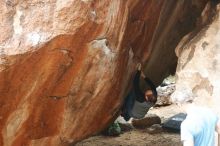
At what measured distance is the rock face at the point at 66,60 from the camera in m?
5.25

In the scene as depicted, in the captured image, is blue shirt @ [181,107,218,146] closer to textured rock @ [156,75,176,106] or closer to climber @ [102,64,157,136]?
climber @ [102,64,157,136]

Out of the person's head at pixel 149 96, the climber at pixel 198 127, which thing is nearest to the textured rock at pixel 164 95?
the person's head at pixel 149 96

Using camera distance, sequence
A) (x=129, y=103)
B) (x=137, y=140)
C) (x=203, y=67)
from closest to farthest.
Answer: (x=203, y=67), (x=129, y=103), (x=137, y=140)

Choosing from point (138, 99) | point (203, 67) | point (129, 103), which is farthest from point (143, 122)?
point (203, 67)

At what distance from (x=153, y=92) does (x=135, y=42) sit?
1320mm

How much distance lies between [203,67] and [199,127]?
5.77 ft

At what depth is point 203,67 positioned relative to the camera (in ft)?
18.6

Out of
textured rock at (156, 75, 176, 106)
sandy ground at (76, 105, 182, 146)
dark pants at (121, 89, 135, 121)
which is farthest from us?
textured rock at (156, 75, 176, 106)

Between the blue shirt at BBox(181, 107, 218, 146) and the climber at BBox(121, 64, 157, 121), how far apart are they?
12.5 feet

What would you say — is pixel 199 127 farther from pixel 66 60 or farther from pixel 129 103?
pixel 129 103

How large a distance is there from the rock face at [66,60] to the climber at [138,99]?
316mm

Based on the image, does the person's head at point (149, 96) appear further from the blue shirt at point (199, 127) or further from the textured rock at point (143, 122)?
the textured rock at point (143, 122)

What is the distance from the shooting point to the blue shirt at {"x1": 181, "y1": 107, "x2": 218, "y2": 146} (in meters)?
4.00

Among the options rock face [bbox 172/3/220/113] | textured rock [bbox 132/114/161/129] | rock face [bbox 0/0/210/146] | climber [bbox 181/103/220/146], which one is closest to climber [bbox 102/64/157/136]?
rock face [bbox 0/0/210/146]
